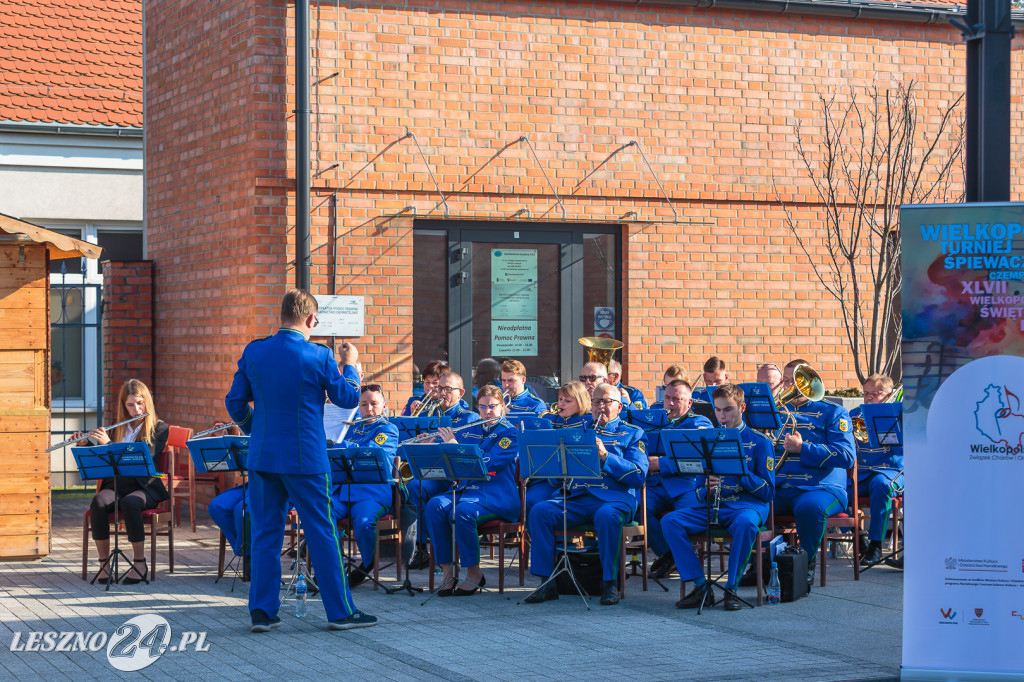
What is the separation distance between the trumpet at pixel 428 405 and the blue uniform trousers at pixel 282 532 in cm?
341

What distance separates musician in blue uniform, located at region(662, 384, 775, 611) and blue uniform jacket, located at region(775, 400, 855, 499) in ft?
2.76

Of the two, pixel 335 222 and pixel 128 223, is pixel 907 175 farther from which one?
pixel 128 223

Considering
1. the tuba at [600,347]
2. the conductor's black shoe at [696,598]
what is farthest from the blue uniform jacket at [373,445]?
the tuba at [600,347]

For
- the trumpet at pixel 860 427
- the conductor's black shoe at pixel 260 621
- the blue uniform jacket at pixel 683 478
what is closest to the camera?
the conductor's black shoe at pixel 260 621

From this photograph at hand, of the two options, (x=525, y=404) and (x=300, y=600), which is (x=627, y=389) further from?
(x=300, y=600)

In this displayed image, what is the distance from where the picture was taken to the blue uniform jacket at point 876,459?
1141 centimetres

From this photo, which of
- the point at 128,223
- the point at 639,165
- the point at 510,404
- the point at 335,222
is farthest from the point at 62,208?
the point at 510,404

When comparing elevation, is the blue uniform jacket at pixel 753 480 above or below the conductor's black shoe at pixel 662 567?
above

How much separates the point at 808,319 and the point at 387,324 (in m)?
4.87

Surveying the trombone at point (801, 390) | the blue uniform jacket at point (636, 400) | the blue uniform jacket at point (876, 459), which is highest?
the trombone at point (801, 390)

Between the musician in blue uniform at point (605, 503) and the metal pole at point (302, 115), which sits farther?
the metal pole at point (302, 115)

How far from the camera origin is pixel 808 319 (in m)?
15.2

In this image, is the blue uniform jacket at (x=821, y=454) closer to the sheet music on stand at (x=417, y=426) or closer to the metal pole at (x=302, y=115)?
the sheet music on stand at (x=417, y=426)

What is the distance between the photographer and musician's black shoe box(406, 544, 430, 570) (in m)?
11.3
